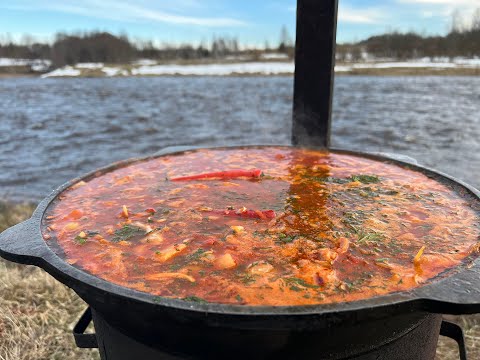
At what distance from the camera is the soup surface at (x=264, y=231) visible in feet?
5.15

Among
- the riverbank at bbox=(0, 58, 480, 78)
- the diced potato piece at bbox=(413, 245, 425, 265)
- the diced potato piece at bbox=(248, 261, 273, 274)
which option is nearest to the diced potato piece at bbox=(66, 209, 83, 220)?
the diced potato piece at bbox=(248, 261, 273, 274)

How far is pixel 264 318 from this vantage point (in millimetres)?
1262

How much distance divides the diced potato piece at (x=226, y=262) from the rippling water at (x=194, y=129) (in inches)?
342

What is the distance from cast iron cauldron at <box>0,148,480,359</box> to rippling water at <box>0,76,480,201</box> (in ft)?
28.0

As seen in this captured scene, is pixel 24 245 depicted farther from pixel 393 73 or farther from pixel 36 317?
pixel 393 73

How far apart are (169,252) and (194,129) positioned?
51.4 feet

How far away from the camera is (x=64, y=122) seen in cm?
1947

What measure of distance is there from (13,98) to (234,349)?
115 feet

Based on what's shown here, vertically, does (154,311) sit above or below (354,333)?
above

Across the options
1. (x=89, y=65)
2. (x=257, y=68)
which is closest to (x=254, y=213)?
(x=257, y=68)

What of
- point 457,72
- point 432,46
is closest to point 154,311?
point 457,72

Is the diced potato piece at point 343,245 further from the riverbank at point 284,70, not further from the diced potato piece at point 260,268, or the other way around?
the riverbank at point 284,70

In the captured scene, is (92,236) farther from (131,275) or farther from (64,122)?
(64,122)

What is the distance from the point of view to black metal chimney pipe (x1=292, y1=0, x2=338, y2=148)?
12.3ft
